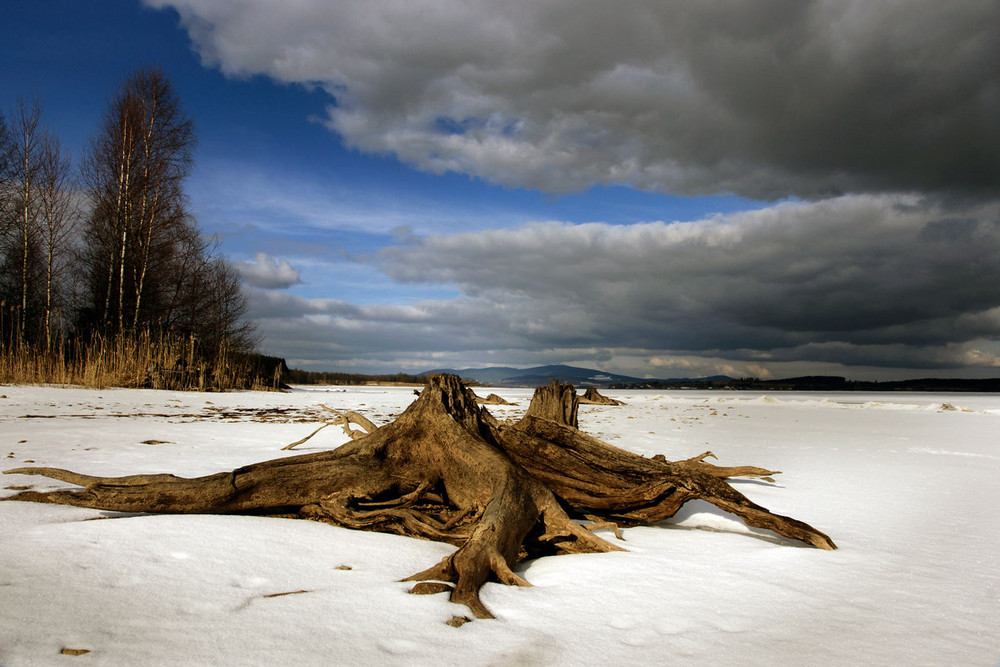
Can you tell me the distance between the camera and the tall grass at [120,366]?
13484 millimetres

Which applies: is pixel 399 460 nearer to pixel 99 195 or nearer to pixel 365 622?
pixel 365 622

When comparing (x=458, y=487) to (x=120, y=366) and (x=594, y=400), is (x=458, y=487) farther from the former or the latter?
(x=594, y=400)

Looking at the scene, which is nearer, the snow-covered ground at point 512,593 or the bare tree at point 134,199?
the snow-covered ground at point 512,593

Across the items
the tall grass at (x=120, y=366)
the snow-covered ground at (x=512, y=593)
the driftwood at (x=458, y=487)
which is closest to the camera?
the snow-covered ground at (x=512, y=593)

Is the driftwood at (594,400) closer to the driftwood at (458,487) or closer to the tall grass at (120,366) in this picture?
the tall grass at (120,366)

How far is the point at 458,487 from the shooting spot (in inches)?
136

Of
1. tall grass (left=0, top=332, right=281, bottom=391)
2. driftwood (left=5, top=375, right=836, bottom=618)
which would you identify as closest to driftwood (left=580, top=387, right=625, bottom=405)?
tall grass (left=0, top=332, right=281, bottom=391)

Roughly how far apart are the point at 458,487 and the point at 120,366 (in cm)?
1473

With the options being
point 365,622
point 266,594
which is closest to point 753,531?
point 365,622

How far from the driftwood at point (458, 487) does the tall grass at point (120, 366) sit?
41.4 feet

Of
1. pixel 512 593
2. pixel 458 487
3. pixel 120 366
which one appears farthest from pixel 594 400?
pixel 512 593

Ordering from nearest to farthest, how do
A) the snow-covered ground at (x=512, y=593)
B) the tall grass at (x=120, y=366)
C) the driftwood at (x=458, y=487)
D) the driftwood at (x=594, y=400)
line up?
the snow-covered ground at (x=512, y=593) < the driftwood at (x=458, y=487) < the tall grass at (x=120, y=366) < the driftwood at (x=594, y=400)

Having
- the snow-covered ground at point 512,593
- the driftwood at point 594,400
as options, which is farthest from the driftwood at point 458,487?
the driftwood at point 594,400

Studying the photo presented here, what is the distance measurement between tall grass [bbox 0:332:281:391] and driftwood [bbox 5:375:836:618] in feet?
41.4
